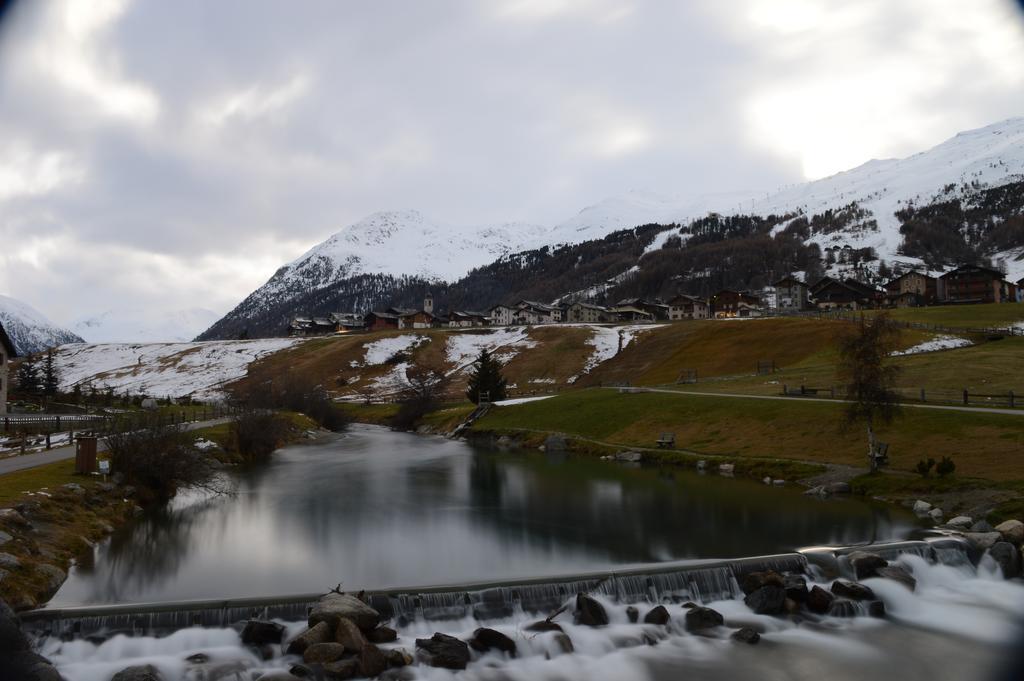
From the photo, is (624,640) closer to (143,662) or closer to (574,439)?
(143,662)

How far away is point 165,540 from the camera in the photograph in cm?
2983

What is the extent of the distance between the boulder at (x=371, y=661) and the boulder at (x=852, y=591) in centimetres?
1494

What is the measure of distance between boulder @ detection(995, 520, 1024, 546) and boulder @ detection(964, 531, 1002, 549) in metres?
0.57

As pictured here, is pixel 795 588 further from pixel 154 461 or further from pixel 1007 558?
pixel 154 461

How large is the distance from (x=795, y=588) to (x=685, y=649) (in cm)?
523

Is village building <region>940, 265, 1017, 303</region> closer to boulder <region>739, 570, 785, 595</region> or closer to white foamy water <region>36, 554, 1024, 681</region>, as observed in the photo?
white foamy water <region>36, 554, 1024, 681</region>

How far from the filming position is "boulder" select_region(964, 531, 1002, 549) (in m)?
24.9

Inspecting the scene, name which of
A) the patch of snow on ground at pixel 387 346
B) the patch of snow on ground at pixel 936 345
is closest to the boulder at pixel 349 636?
the patch of snow on ground at pixel 936 345

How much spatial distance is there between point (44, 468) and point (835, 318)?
10494cm

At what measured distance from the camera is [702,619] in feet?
66.9

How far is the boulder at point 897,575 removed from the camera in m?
23.0

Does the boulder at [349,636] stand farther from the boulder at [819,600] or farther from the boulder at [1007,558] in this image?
the boulder at [1007,558]

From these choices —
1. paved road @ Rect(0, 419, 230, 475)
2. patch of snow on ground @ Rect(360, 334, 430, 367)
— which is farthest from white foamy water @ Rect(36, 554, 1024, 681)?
patch of snow on ground @ Rect(360, 334, 430, 367)

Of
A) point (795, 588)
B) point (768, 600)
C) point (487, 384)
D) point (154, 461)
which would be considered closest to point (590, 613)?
point (768, 600)
